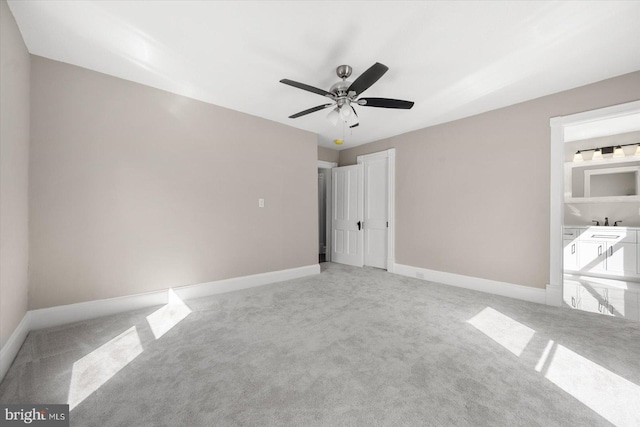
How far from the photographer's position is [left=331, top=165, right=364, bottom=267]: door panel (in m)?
5.34

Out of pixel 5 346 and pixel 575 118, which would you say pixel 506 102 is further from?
pixel 5 346

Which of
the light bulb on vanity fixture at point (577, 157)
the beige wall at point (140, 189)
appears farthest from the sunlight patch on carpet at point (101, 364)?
the light bulb on vanity fixture at point (577, 157)

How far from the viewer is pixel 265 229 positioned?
13.4 ft

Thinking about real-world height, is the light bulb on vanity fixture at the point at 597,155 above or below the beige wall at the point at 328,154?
below

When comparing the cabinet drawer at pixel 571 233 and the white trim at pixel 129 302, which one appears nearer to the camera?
the white trim at pixel 129 302

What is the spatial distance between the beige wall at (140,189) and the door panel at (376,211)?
189 cm

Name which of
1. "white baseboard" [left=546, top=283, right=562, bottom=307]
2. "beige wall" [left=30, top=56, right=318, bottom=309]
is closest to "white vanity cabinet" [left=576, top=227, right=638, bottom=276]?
"white baseboard" [left=546, top=283, right=562, bottom=307]

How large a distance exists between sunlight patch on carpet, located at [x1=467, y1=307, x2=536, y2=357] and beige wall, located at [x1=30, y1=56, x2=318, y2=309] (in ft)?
9.47

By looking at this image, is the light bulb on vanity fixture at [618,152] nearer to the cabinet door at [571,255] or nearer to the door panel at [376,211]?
the cabinet door at [571,255]

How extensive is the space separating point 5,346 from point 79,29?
8.45ft

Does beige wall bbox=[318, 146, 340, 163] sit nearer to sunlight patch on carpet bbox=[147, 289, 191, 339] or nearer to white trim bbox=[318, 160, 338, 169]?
white trim bbox=[318, 160, 338, 169]

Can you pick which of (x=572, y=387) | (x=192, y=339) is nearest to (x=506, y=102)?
(x=572, y=387)

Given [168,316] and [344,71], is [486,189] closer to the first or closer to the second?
[344,71]

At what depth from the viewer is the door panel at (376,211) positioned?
5000 millimetres
